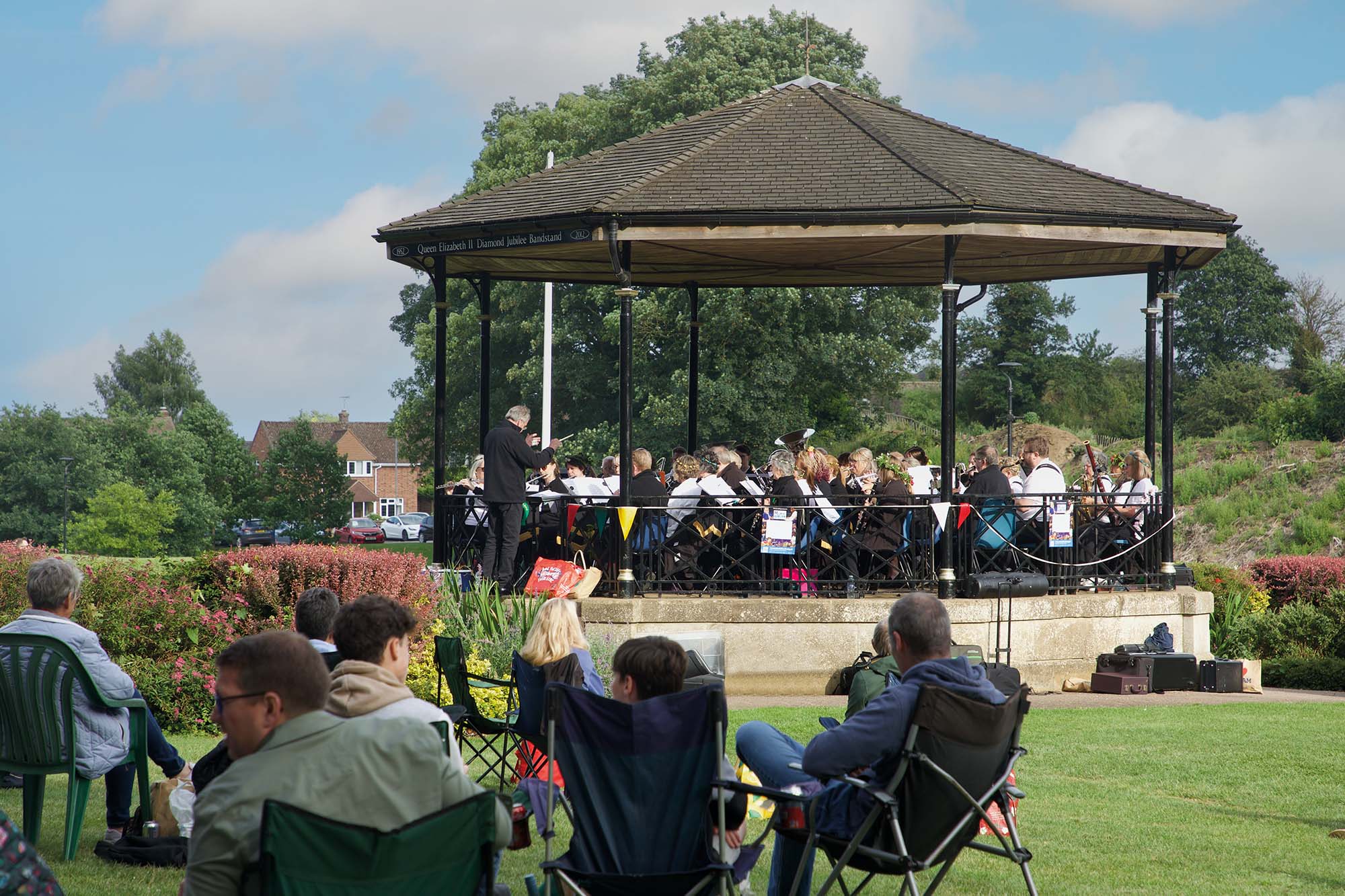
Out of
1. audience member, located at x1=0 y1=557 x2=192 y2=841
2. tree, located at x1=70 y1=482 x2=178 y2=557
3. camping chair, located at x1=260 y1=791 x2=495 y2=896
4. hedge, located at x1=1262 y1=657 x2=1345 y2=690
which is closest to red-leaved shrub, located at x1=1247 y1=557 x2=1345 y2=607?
hedge, located at x1=1262 y1=657 x2=1345 y2=690

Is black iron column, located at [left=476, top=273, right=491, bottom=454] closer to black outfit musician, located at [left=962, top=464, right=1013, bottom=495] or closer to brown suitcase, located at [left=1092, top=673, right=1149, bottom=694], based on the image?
black outfit musician, located at [left=962, top=464, right=1013, bottom=495]

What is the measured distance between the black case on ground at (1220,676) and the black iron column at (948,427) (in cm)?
300

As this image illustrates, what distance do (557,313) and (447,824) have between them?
37.3 meters

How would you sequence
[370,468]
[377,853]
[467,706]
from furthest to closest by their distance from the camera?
[370,468] < [467,706] < [377,853]

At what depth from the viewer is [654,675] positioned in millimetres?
5023

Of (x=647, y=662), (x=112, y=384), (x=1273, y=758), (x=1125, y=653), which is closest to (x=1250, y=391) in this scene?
(x=1125, y=653)

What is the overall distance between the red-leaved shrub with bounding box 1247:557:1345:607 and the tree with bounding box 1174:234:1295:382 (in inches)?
2032

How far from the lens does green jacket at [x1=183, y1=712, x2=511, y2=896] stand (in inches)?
141

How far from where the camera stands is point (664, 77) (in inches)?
1475

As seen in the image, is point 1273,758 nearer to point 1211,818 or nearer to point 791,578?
point 1211,818

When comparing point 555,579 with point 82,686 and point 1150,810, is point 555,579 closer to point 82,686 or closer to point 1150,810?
point 1150,810

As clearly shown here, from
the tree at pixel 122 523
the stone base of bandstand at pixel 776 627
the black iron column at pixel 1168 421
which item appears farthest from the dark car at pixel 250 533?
the black iron column at pixel 1168 421

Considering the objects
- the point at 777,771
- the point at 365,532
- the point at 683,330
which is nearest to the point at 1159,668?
the point at 777,771

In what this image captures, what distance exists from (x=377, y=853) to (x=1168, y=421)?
13.6 meters
